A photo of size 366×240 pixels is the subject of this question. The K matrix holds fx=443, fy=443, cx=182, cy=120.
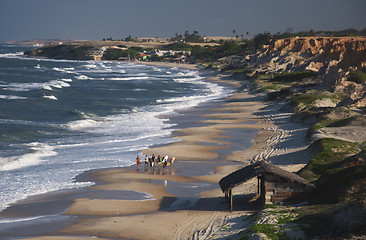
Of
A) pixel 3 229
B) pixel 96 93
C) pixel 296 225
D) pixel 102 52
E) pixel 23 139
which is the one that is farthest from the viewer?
pixel 102 52

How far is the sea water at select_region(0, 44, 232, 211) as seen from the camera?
22.1 meters

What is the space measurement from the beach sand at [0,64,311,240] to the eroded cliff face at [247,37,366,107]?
37.4 feet

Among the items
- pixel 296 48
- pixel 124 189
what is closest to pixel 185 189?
pixel 124 189

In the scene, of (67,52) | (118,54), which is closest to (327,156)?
(118,54)

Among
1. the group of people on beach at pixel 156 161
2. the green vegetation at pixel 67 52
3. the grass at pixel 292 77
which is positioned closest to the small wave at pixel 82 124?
the group of people on beach at pixel 156 161

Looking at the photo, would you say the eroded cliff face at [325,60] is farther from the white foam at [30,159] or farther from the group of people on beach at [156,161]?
the white foam at [30,159]

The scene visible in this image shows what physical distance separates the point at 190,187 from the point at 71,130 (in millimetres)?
16060

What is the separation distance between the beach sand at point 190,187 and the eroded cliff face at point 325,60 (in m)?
11.4

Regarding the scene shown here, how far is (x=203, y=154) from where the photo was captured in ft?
87.3

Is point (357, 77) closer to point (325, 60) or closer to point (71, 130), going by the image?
point (325, 60)

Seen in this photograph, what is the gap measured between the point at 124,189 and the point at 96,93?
4009cm

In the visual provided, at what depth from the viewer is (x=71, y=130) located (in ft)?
111

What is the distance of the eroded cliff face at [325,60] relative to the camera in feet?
147

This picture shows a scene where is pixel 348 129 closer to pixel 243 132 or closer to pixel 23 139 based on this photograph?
pixel 243 132
